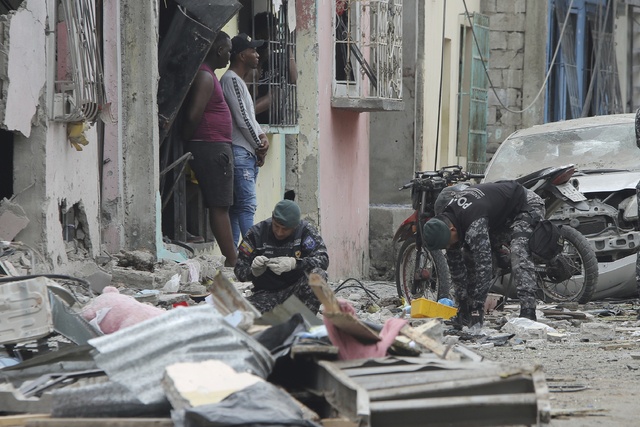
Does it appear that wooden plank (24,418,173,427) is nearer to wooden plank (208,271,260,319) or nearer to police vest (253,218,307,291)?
wooden plank (208,271,260,319)

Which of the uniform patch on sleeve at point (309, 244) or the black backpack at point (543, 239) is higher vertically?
the uniform patch on sleeve at point (309, 244)

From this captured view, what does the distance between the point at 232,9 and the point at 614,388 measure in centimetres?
542

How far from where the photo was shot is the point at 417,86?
63.7 feet

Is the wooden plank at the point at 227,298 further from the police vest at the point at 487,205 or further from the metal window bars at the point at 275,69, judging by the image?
the metal window bars at the point at 275,69

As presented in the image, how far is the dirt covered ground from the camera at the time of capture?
6500 mm

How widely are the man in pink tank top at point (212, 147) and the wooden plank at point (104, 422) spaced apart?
6401 millimetres

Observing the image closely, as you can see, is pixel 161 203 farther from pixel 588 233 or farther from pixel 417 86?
pixel 417 86

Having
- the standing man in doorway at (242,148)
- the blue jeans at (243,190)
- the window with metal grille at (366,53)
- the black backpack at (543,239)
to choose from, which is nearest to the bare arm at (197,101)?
the standing man in doorway at (242,148)

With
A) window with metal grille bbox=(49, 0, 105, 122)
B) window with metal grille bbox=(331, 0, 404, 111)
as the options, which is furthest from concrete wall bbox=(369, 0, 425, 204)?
window with metal grille bbox=(49, 0, 105, 122)

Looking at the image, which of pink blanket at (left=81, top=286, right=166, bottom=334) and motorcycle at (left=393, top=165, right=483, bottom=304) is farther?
motorcycle at (left=393, top=165, right=483, bottom=304)

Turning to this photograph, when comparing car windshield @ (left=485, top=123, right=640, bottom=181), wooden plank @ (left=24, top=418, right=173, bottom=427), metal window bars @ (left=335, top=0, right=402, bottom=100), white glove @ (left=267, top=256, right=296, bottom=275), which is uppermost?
metal window bars @ (left=335, top=0, right=402, bottom=100)

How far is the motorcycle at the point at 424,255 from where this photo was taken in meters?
11.6

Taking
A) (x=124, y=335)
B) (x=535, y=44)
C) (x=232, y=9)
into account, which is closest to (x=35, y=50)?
(x=232, y=9)

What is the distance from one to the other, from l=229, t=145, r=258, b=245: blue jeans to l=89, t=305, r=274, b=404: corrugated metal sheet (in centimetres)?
619
